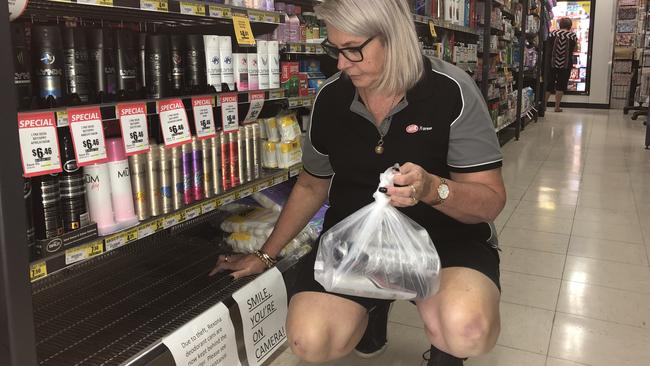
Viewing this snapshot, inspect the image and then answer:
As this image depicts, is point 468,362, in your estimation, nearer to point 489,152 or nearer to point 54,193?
point 489,152

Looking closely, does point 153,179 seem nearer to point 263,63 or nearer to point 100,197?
point 100,197

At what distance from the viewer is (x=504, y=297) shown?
300 centimetres

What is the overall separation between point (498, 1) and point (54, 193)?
6673 millimetres

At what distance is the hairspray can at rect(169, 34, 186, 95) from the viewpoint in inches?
85.8

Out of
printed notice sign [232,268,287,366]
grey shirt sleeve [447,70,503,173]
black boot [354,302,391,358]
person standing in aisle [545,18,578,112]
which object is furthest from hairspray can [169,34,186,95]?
person standing in aisle [545,18,578,112]

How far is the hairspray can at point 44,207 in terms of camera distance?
164 centimetres

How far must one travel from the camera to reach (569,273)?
3328 mm

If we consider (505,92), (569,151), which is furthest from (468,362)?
(505,92)

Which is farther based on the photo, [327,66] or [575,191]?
[575,191]

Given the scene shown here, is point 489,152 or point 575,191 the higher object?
point 489,152

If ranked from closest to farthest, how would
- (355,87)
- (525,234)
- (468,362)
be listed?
(355,87)
(468,362)
(525,234)

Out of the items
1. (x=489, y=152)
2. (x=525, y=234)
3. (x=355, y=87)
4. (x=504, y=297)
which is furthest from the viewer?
(x=525, y=234)

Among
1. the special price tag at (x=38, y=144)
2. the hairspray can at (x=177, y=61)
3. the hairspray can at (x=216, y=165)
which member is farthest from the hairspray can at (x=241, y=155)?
the special price tag at (x=38, y=144)

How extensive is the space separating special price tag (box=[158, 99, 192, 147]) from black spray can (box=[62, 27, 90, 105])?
0.25 m
